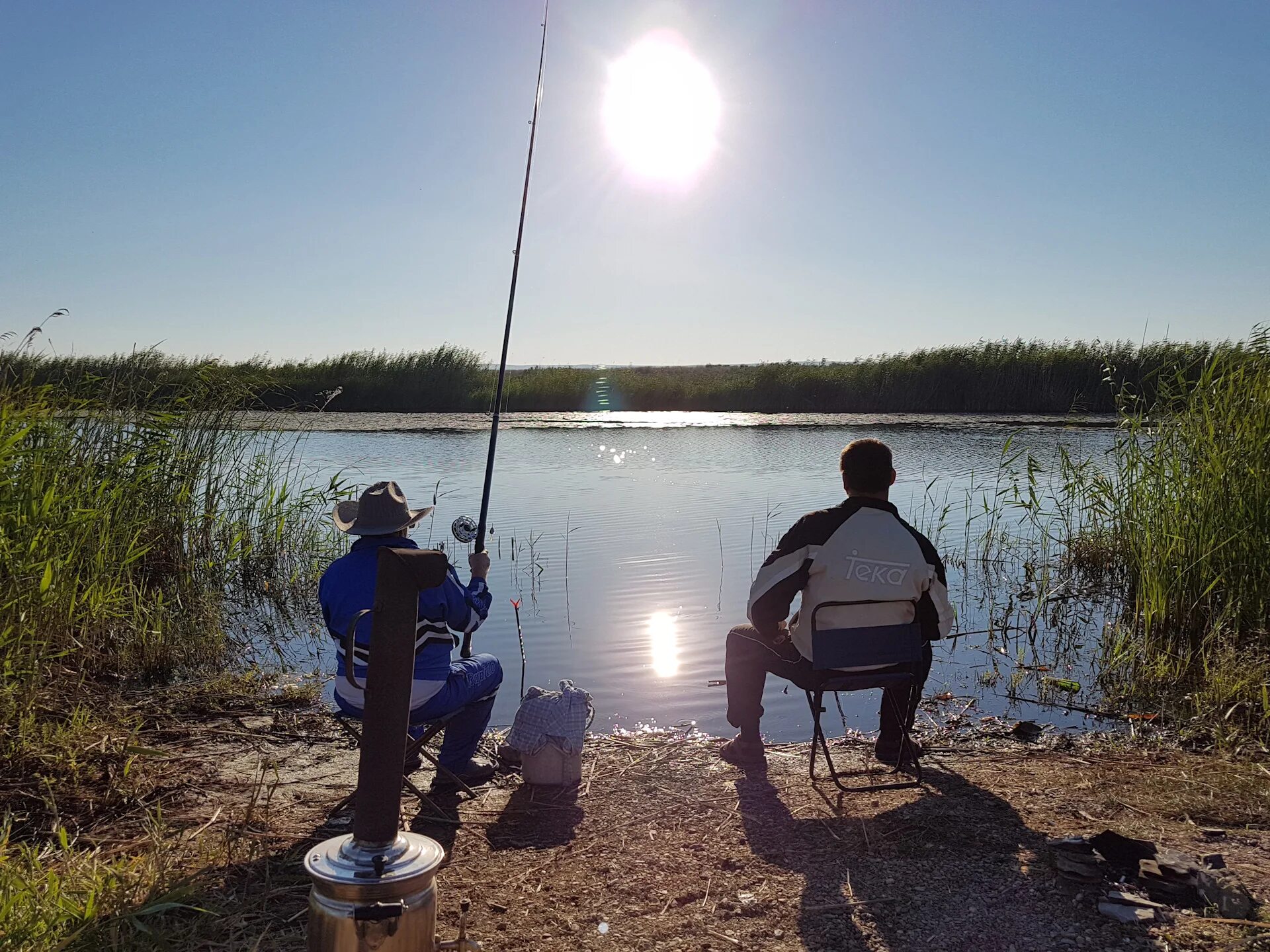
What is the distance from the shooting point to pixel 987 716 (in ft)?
17.9

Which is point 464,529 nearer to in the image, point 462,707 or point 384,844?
point 462,707

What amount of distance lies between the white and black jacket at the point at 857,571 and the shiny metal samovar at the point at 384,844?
2.12m

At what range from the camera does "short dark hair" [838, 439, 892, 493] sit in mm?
3902

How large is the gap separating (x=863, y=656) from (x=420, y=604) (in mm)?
1662

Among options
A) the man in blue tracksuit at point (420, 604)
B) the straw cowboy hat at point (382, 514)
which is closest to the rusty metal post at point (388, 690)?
the man in blue tracksuit at point (420, 604)

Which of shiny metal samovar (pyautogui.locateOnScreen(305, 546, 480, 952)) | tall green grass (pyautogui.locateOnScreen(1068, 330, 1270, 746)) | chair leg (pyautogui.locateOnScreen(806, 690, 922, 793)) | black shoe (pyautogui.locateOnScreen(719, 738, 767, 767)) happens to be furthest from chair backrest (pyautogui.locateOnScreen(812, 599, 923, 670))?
shiny metal samovar (pyautogui.locateOnScreen(305, 546, 480, 952))

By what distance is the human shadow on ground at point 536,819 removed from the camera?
11.6 ft

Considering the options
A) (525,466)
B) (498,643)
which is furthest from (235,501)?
(525,466)

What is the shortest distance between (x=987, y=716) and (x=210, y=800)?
3919mm

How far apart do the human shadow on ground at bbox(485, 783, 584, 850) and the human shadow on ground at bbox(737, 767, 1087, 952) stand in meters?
0.65

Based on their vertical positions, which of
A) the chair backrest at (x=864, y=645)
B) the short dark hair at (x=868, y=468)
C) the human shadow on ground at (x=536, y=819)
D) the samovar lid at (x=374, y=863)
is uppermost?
the short dark hair at (x=868, y=468)

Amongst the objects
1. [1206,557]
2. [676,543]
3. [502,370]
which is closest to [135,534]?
[502,370]

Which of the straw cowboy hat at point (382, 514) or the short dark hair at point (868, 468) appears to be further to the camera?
the short dark hair at point (868, 468)

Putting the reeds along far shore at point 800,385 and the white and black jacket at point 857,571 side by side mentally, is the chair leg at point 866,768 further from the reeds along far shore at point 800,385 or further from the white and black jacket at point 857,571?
the reeds along far shore at point 800,385
